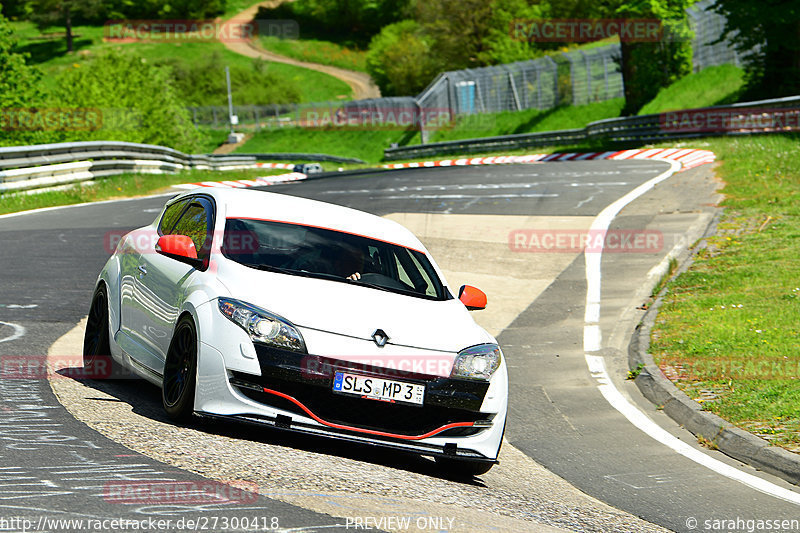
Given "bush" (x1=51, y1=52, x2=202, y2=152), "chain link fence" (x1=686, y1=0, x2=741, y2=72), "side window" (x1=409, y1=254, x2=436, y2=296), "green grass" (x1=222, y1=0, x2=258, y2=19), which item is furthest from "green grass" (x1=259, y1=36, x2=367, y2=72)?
"side window" (x1=409, y1=254, x2=436, y2=296)

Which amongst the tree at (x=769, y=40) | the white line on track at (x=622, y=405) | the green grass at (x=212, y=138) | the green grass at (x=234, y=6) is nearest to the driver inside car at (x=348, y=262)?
the white line on track at (x=622, y=405)

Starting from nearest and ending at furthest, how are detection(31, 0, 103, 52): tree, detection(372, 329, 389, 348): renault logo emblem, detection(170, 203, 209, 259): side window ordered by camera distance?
1. detection(372, 329, 389, 348): renault logo emblem
2. detection(170, 203, 209, 259): side window
3. detection(31, 0, 103, 52): tree

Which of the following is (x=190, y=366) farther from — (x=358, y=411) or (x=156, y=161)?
(x=156, y=161)

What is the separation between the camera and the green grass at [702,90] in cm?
4456

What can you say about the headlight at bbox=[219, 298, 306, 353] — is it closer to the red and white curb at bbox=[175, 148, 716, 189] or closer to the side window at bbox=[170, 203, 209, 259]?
the side window at bbox=[170, 203, 209, 259]

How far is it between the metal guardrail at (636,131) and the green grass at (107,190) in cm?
1375

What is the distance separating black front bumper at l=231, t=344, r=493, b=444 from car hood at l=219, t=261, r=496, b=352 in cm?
23

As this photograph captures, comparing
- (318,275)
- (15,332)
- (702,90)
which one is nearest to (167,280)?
(318,275)

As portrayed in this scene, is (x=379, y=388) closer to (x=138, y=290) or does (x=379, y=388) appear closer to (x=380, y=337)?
(x=380, y=337)

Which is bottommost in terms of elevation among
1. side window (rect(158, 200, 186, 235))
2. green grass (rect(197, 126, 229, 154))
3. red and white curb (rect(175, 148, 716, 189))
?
green grass (rect(197, 126, 229, 154))

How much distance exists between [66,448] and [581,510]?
3082 millimetres

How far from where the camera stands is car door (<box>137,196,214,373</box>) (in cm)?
696

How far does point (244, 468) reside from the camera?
5.56 m

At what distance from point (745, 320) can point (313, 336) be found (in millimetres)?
6972
